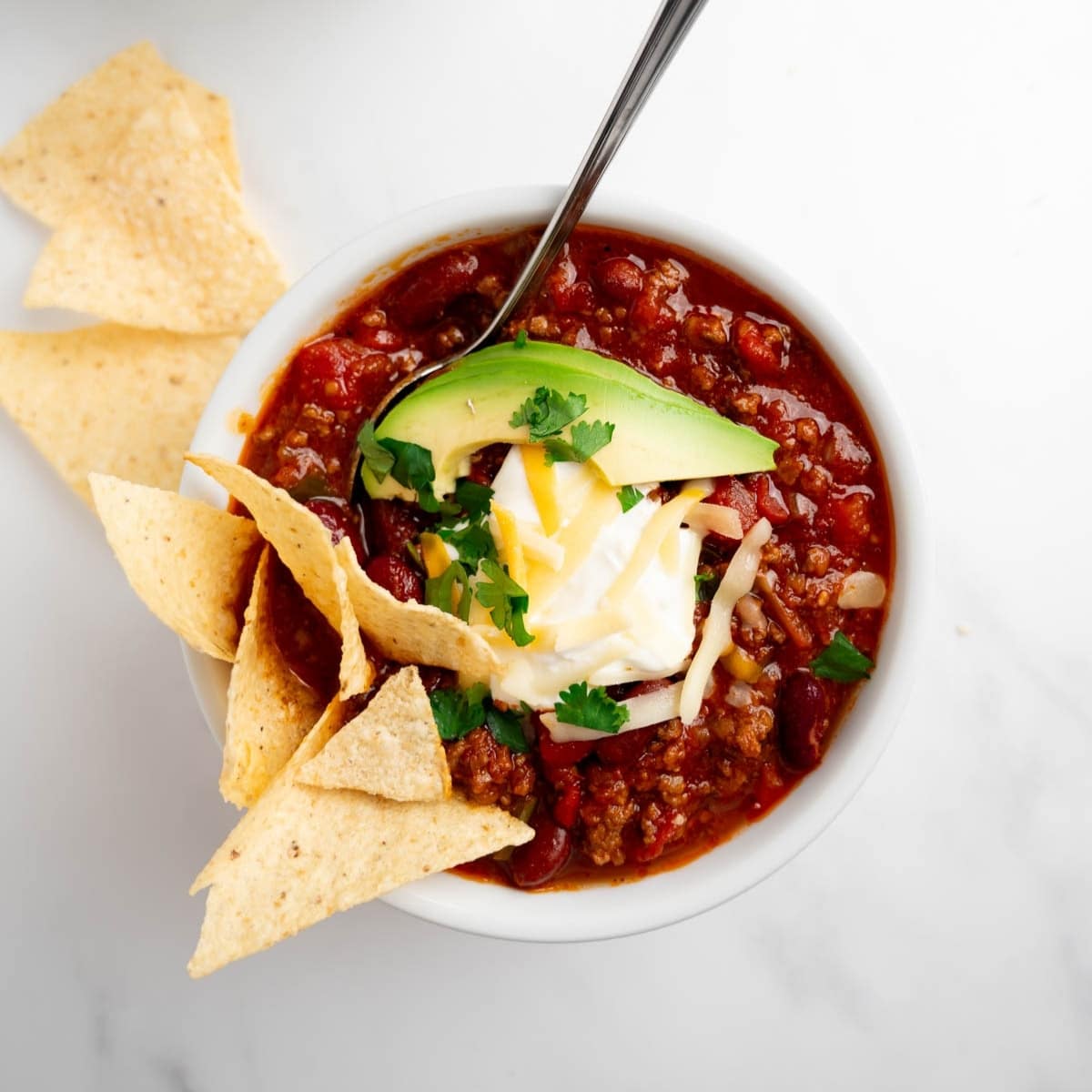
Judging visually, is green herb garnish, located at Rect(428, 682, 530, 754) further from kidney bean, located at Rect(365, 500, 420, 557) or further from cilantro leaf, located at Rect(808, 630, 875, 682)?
cilantro leaf, located at Rect(808, 630, 875, 682)

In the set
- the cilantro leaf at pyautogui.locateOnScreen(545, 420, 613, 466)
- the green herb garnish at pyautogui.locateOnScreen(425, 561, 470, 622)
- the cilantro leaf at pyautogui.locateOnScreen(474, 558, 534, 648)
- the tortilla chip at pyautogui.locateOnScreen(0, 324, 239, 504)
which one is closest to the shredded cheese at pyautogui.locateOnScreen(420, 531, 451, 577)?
the green herb garnish at pyautogui.locateOnScreen(425, 561, 470, 622)

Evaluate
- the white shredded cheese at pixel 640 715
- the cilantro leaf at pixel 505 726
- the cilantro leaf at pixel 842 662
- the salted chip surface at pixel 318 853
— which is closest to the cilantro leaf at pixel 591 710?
the white shredded cheese at pixel 640 715

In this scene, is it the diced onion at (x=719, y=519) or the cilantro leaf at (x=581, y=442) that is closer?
the cilantro leaf at (x=581, y=442)

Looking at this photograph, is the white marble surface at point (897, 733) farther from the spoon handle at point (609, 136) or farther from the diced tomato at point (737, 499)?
the diced tomato at point (737, 499)

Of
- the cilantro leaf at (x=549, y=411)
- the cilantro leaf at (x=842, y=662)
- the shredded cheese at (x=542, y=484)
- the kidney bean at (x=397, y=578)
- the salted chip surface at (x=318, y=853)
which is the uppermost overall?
the cilantro leaf at (x=549, y=411)

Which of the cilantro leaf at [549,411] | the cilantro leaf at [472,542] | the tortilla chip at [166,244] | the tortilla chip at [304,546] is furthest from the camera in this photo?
the tortilla chip at [166,244]

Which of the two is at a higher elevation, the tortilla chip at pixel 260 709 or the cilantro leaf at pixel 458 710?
the cilantro leaf at pixel 458 710

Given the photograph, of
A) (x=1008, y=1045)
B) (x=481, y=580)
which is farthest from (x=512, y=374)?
(x=1008, y=1045)

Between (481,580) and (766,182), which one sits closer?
(481,580)

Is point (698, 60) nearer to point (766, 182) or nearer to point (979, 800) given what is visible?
point (766, 182)
